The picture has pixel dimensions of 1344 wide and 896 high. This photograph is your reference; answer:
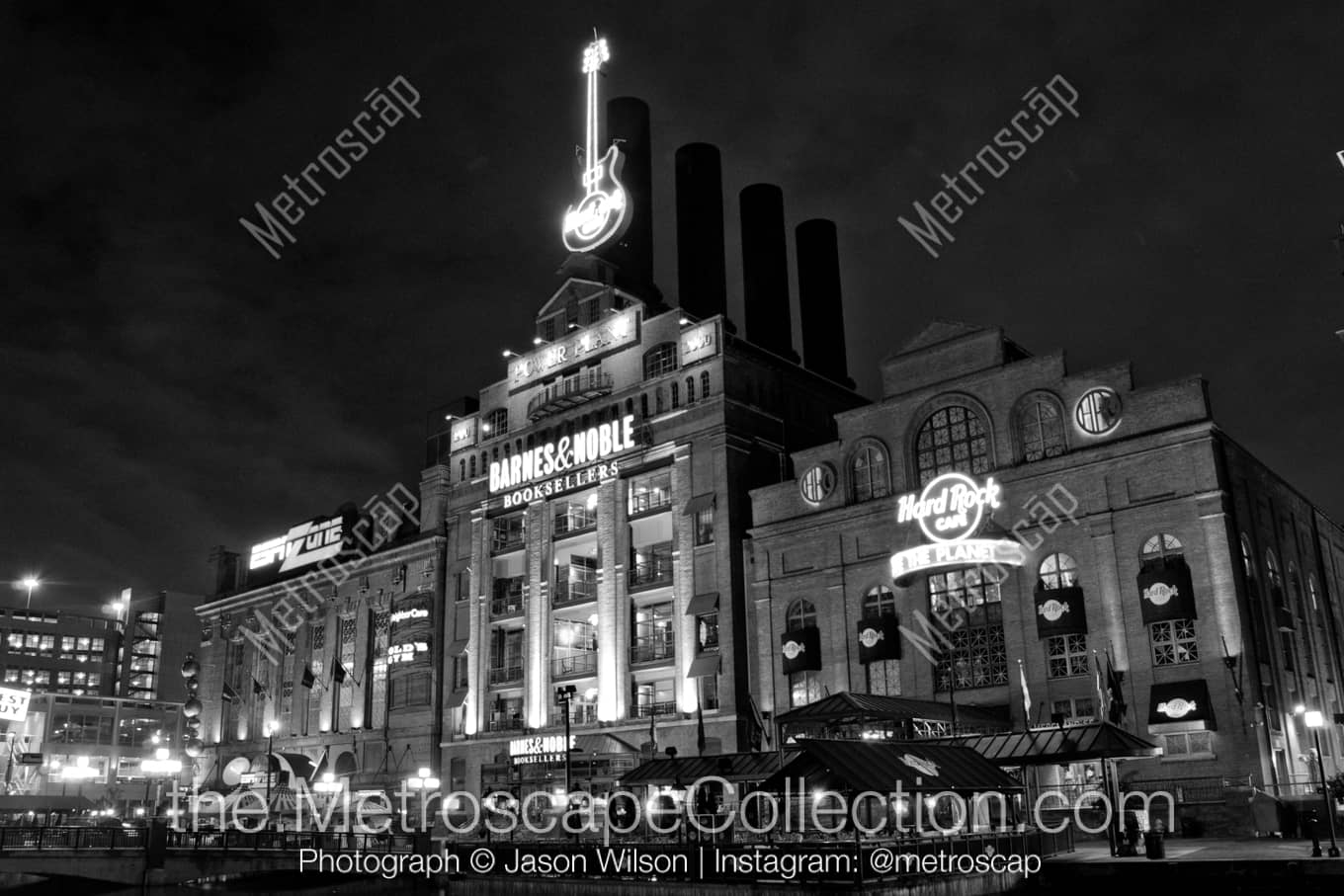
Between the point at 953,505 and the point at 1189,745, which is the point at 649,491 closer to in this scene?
the point at 953,505

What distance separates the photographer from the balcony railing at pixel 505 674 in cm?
6900

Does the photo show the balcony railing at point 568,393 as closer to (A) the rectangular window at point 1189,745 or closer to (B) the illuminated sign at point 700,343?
(B) the illuminated sign at point 700,343

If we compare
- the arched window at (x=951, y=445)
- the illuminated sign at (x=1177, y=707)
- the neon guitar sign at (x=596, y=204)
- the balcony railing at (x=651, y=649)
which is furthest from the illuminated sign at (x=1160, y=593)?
the neon guitar sign at (x=596, y=204)

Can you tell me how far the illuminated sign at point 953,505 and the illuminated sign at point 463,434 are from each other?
34.8 m

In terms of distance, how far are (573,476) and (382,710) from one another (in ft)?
75.7

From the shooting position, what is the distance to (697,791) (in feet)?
140

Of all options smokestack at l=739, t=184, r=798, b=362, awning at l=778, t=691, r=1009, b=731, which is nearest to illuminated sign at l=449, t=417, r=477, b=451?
smokestack at l=739, t=184, r=798, b=362

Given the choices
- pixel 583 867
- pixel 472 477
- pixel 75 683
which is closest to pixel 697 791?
pixel 583 867

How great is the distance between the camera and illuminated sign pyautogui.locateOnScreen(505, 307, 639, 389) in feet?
223

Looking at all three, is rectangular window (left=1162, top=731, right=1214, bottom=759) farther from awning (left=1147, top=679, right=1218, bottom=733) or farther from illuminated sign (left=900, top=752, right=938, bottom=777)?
illuminated sign (left=900, top=752, right=938, bottom=777)

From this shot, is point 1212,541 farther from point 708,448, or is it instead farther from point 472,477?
point 472,477

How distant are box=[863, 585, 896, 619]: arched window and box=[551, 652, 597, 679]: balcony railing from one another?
57.6ft

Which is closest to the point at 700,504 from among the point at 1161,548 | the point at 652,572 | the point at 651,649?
the point at 652,572

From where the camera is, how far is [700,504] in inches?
2365
